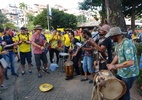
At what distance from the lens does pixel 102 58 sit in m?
5.21

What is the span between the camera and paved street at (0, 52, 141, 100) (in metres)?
5.50

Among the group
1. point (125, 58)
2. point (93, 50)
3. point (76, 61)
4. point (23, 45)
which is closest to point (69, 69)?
point (76, 61)

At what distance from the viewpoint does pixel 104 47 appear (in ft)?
15.6

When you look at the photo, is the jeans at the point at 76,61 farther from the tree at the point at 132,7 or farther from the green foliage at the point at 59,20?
the green foliage at the point at 59,20

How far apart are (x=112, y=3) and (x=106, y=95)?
560cm

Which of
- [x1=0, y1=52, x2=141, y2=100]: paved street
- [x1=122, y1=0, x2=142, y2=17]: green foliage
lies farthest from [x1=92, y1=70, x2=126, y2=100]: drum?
[x1=122, y1=0, x2=142, y2=17]: green foliage

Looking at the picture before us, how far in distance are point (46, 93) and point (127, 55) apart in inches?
123

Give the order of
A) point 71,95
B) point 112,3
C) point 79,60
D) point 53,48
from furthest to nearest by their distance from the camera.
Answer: point 53,48 → point 112,3 → point 79,60 → point 71,95

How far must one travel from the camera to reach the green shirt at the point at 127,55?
3.43 metres

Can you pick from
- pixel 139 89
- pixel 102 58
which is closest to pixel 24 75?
pixel 102 58

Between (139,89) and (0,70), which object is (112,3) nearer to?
(139,89)

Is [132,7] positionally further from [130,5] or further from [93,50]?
[93,50]

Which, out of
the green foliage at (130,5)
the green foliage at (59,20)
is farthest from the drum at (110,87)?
the green foliage at (59,20)

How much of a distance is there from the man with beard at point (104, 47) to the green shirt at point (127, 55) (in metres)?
1.05
